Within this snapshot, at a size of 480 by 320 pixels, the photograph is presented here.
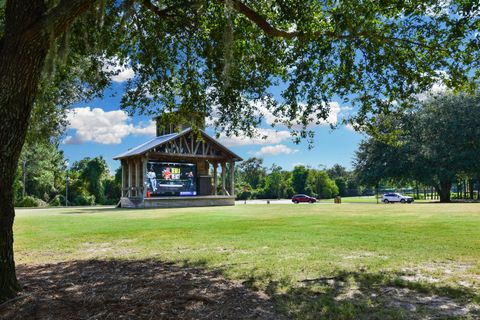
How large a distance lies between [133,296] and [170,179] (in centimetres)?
3327

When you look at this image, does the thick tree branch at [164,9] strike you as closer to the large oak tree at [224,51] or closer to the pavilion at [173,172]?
the large oak tree at [224,51]

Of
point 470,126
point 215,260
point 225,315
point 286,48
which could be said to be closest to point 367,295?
point 225,315

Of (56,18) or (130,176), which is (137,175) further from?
(56,18)

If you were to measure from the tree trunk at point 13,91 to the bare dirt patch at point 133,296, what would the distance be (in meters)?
0.56

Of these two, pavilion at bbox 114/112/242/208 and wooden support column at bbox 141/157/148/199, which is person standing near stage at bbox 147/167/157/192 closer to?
pavilion at bbox 114/112/242/208

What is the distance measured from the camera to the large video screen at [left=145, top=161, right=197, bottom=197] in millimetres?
36219

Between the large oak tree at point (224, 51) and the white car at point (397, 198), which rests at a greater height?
the large oak tree at point (224, 51)

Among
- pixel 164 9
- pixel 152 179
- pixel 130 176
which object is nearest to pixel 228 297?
pixel 164 9

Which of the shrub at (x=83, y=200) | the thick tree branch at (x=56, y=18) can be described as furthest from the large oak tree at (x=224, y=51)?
the shrub at (x=83, y=200)

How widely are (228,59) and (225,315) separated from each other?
3445 mm

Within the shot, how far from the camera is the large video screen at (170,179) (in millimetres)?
36219

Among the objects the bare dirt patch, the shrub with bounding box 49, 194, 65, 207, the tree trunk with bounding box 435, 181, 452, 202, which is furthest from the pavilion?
the bare dirt patch

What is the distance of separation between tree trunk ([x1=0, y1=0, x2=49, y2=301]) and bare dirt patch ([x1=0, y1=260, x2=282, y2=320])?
1.84 ft

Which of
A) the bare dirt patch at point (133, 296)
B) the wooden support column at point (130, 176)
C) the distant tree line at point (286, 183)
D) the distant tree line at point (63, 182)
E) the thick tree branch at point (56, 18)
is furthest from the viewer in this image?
the distant tree line at point (286, 183)
